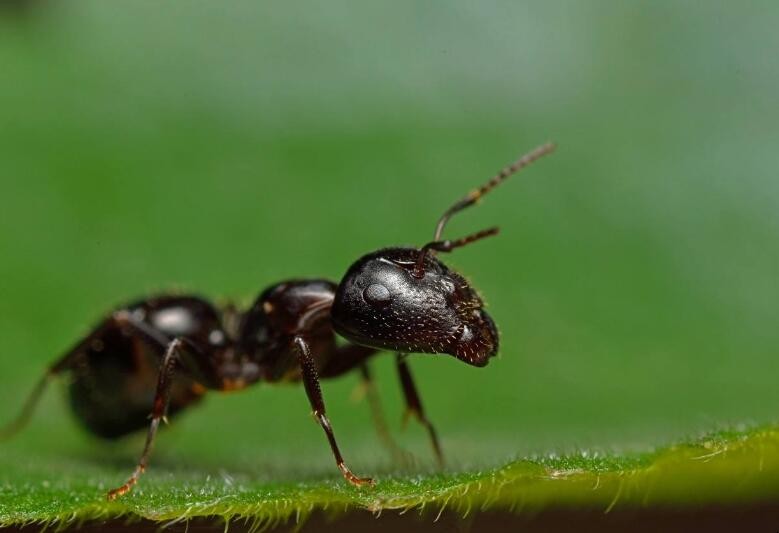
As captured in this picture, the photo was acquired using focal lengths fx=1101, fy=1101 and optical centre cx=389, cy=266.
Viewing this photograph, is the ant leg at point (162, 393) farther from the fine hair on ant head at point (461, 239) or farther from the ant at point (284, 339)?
the fine hair on ant head at point (461, 239)

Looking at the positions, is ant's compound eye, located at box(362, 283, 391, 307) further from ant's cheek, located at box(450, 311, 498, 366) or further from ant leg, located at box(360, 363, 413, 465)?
ant leg, located at box(360, 363, 413, 465)

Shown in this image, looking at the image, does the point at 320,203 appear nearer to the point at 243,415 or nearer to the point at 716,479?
the point at 243,415

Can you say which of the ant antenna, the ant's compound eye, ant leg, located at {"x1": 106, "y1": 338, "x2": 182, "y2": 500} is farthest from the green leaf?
the ant antenna

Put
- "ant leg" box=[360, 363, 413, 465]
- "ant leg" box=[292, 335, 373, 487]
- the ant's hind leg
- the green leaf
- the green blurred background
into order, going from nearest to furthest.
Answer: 1. the green leaf
2. "ant leg" box=[292, 335, 373, 487]
3. the ant's hind leg
4. "ant leg" box=[360, 363, 413, 465]
5. the green blurred background

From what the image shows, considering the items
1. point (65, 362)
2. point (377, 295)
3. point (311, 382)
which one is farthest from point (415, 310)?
point (65, 362)

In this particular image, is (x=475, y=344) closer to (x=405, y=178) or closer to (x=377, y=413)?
(x=377, y=413)

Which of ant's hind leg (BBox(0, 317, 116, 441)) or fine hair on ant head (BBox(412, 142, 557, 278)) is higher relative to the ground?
fine hair on ant head (BBox(412, 142, 557, 278))

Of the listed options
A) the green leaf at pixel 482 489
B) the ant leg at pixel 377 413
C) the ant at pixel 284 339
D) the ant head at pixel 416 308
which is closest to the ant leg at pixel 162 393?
the ant at pixel 284 339
